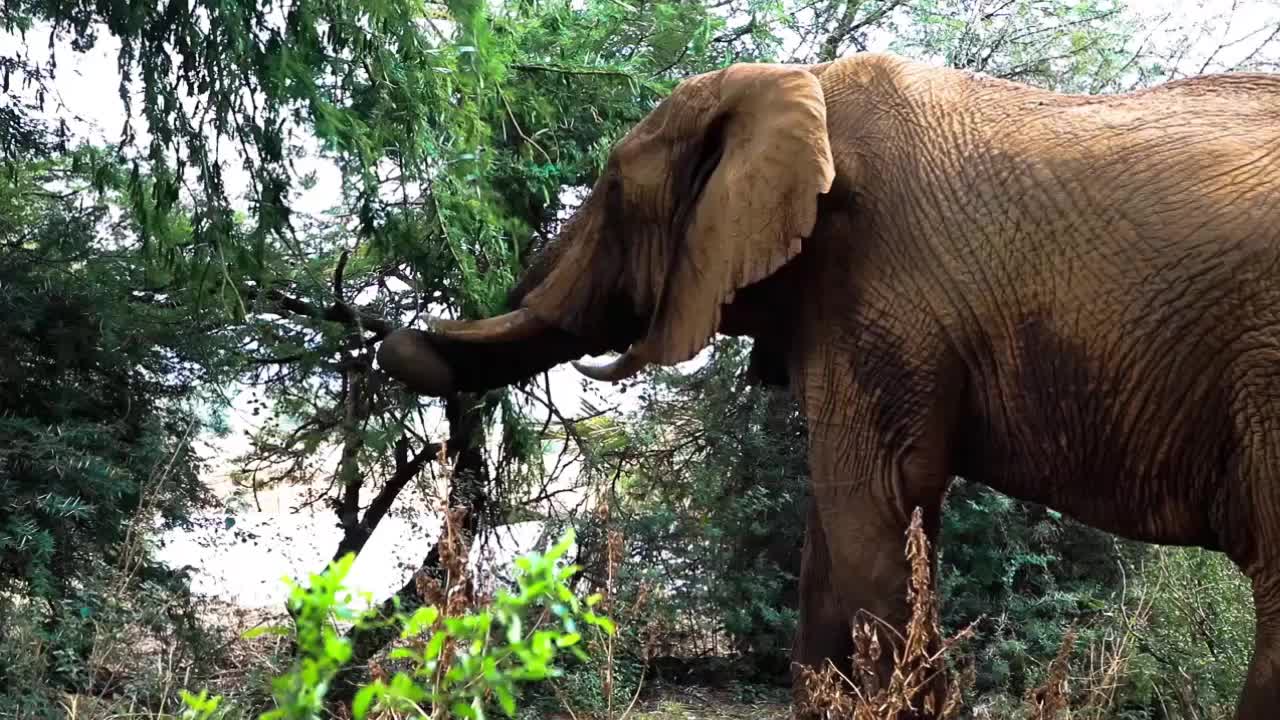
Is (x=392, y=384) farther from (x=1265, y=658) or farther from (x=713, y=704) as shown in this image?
(x=1265, y=658)

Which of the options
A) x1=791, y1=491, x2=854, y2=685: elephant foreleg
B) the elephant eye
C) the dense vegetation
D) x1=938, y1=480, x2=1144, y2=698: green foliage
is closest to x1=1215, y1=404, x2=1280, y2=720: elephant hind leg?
the dense vegetation

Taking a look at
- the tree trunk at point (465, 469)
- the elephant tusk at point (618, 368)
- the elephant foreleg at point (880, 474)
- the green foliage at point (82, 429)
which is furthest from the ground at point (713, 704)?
the elephant foreleg at point (880, 474)

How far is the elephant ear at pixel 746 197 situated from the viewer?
3633 mm

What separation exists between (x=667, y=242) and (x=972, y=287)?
1.02m

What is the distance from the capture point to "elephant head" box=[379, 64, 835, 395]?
12.1ft

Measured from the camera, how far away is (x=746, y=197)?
148 inches

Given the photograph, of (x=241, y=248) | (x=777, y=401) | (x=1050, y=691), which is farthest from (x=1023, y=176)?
(x=777, y=401)

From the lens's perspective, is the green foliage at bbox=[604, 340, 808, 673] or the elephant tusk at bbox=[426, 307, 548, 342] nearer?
the elephant tusk at bbox=[426, 307, 548, 342]

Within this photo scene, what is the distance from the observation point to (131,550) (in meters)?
4.06

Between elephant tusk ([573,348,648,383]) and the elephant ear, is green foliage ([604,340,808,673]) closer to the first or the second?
elephant tusk ([573,348,648,383])

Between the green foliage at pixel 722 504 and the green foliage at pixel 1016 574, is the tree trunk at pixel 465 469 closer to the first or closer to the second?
the green foliage at pixel 722 504

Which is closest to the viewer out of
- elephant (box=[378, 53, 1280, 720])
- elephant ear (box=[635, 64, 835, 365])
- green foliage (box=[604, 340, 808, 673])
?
elephant (box=[378, 53, 1280, 720])

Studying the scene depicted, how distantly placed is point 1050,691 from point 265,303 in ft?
12.8

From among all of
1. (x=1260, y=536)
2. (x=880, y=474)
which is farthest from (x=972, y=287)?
(x=1260, y=536)
